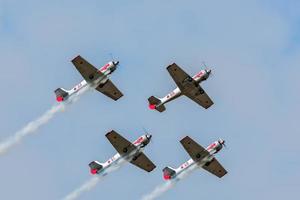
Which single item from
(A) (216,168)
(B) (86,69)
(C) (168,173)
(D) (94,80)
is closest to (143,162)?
(C) (168,173)

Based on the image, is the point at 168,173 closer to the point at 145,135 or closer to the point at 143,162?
the point at 143,162

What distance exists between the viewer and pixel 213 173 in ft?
578

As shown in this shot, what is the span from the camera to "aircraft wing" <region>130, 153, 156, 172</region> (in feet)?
566

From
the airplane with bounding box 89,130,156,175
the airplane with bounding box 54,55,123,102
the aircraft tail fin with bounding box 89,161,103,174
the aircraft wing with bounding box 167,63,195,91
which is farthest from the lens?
the aircraft wing with bounding box 167,63,195,91

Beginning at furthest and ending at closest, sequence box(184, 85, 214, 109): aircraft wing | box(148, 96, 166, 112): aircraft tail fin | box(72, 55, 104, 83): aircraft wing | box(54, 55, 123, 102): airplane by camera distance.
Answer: box(148, 96, 166, 112): aircraft tail fin → box(184, 85, 214, 109): aircraft wing → box(54, 55, 123, 102): airplane → box(72, 55, 104, 83): aircraft wing

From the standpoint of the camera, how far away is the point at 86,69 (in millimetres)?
168625

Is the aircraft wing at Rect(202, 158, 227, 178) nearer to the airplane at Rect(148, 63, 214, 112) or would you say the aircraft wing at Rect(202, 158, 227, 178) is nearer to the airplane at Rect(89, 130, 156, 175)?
the airplane at Rect(148, 63, 214, 112)

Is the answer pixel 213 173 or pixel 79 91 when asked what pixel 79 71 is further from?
pixel 213 173

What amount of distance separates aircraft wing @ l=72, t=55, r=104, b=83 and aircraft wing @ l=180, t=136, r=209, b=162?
1418 centimetres

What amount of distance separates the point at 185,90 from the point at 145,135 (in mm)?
9032

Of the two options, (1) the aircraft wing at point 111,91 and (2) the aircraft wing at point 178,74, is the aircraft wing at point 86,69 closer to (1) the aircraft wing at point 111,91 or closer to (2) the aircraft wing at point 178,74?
(1) the aircraft wing at point 111,91

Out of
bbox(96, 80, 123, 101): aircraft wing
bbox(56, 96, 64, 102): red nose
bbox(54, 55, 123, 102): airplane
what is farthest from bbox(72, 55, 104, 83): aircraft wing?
bbox(56, 96, 64, 102): red nose

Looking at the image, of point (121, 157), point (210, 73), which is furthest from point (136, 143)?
point (210, 73)

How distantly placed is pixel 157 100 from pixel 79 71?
12784mm
